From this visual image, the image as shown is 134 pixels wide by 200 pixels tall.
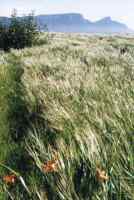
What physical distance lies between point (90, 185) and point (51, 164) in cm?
23

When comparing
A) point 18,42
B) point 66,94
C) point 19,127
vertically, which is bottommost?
point 18,42

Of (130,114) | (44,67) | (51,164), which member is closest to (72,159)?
(51,164)

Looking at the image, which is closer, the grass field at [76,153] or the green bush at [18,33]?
the grass field at [76,153]

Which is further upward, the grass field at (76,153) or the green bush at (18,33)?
the grass field at (76,153)

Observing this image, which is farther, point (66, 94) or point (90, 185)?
point (66, 94)

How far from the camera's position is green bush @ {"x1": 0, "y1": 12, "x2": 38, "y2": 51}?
70.1 ft

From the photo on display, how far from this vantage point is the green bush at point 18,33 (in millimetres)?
21359

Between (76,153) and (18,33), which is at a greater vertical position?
(76,153)

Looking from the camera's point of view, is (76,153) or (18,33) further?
(18,33)

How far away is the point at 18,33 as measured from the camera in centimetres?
2128

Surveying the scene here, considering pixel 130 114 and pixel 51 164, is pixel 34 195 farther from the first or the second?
pixel 130 114

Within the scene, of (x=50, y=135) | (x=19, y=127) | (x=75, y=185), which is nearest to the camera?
(x=75, y=185)

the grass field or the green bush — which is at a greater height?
the grass field

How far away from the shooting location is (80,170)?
238 cm
